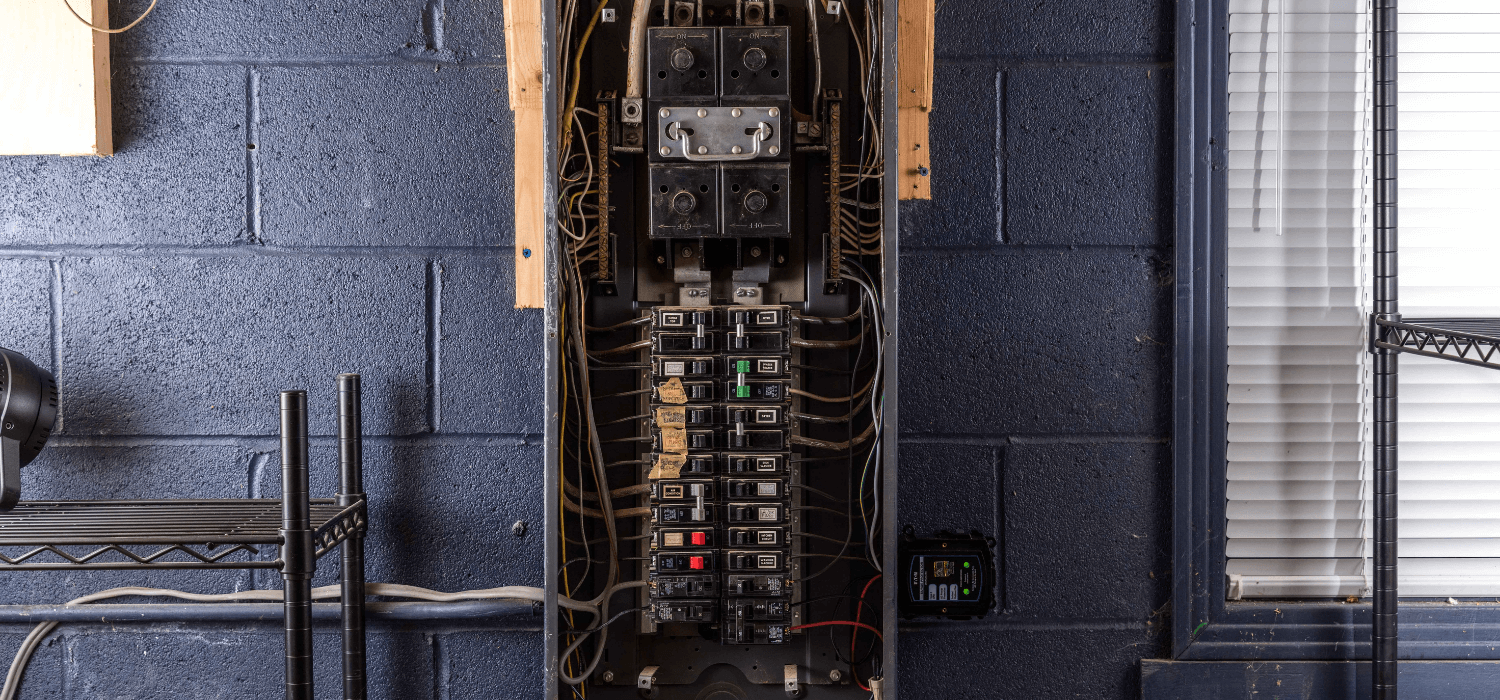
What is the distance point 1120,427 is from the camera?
146 centimetres

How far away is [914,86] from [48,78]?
1425 millimetres

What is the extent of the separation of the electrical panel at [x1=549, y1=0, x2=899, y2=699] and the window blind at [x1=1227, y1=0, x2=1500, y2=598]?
68 cm

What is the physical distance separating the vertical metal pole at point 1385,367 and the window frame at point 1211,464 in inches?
3.6

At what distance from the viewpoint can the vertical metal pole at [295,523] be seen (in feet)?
3.67

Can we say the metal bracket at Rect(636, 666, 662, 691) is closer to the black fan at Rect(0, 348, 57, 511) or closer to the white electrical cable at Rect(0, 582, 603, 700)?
the white electrical cable at Rect(0, 582, 603, 700)

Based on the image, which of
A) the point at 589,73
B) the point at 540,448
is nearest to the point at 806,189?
the point at 589,73

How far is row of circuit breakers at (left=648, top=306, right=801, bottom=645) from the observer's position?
123 centimetres

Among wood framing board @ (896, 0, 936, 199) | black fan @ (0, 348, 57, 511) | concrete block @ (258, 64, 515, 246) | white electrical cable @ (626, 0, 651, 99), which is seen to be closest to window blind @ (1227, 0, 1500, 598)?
wood framing board @ (896, 0, 936, 199)

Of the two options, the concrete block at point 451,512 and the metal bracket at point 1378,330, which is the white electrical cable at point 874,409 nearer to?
the concrete block at point 451,512

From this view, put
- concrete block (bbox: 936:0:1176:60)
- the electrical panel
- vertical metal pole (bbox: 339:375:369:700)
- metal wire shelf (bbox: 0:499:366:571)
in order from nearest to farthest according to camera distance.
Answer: metal wire shelf (bbox: 0:499:366:571) → the electrical panel → vertical metal pole (bbox: 339:375:369:700) → concrete block (bbox: 936:0:1176:60)

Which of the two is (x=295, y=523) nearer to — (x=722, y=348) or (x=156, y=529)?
(x=156, y=529)

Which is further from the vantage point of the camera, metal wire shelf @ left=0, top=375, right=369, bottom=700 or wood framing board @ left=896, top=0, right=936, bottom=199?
wood framing board @ left=896, top=0, right=936, bottom=199

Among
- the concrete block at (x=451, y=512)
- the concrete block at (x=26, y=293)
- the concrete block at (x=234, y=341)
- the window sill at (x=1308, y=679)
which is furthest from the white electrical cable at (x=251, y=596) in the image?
the window sill at (x=1308, y=679)

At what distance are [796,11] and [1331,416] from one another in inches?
44.8
